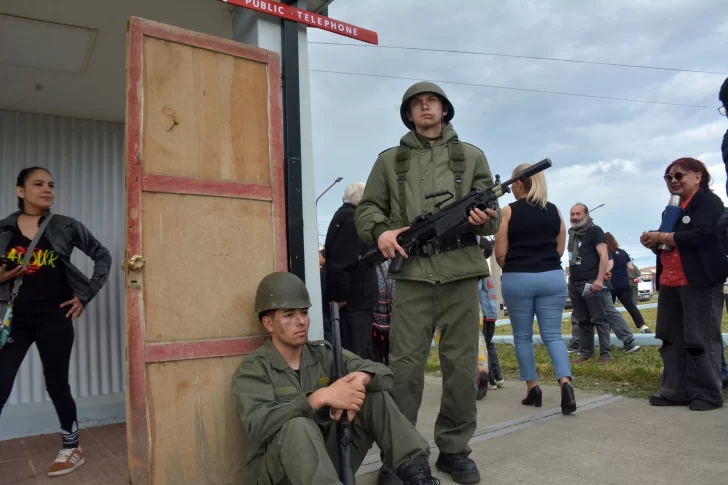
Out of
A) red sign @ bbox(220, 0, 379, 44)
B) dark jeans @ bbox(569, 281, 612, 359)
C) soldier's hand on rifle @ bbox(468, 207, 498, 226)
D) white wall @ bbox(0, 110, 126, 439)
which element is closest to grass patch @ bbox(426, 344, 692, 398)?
dark jeans @ bbox(569, 281, 612, 359)

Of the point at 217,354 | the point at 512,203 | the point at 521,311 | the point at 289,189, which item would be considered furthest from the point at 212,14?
the point at 521,311

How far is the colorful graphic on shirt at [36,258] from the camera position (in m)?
3.53

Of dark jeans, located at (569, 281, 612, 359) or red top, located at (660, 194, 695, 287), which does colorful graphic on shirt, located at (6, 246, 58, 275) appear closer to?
red top, located at (660, 194, 695, 287)

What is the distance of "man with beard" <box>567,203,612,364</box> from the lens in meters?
6.92

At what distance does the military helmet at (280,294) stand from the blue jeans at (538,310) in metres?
2.17

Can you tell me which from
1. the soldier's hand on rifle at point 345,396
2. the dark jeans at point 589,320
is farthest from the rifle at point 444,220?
the dark jeans at point 589,320

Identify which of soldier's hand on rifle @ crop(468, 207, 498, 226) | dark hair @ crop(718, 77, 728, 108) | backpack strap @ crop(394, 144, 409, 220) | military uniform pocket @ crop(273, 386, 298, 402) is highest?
dark hair @ crop(718, 77, 728, 108)

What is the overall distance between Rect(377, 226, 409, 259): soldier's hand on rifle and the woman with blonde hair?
1.69 metres

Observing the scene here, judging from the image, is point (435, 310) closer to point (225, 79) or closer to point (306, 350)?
point (306, 350)

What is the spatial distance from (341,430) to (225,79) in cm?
203

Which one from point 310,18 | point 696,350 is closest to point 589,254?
point 696,350

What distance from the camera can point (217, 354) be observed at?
296 centimetres

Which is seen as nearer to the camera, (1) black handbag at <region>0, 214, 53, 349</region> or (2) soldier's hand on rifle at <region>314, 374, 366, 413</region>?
(2) soldier's hand on rifle at <region>314, 374, 366, 413</region>

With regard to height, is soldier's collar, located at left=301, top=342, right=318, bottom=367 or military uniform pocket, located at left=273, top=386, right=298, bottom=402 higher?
soldier's collar, located at left=301, top=342, right=318, bottom=367
